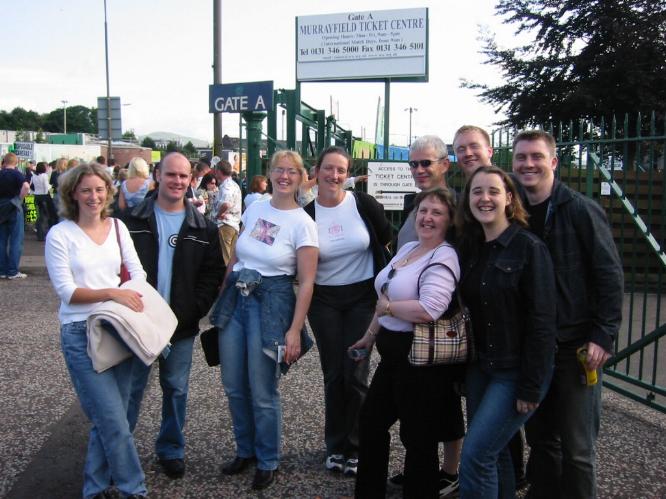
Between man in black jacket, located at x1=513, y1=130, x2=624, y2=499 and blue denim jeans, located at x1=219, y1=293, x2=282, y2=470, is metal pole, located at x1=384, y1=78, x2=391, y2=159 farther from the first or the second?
man in black jacket, located at x1=513, y1=130, x2=624, y2=499

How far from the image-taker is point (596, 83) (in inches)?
537

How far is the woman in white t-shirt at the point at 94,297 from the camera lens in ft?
9.61

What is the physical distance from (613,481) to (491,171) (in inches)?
82.1

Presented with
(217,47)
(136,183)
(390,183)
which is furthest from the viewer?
(217,47)

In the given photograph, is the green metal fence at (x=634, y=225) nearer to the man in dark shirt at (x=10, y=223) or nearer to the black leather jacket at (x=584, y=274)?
the black leather jacket at (x=584, y=274)

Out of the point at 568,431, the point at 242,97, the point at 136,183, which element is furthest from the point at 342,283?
the point at 242,97

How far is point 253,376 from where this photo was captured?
3336 mm

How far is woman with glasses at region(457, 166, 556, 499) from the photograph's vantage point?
2461 millimetres

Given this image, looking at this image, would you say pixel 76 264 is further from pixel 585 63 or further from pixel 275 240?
pixel 585 63

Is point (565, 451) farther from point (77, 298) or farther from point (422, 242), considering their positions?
point (77, 298)

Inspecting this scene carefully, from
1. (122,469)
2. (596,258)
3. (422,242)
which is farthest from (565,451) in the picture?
(122,469)

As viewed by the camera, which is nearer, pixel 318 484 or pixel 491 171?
pixel 491 171

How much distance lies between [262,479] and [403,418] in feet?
3.37

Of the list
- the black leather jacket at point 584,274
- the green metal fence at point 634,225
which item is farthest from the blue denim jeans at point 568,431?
the green metal fence at point 634,225
